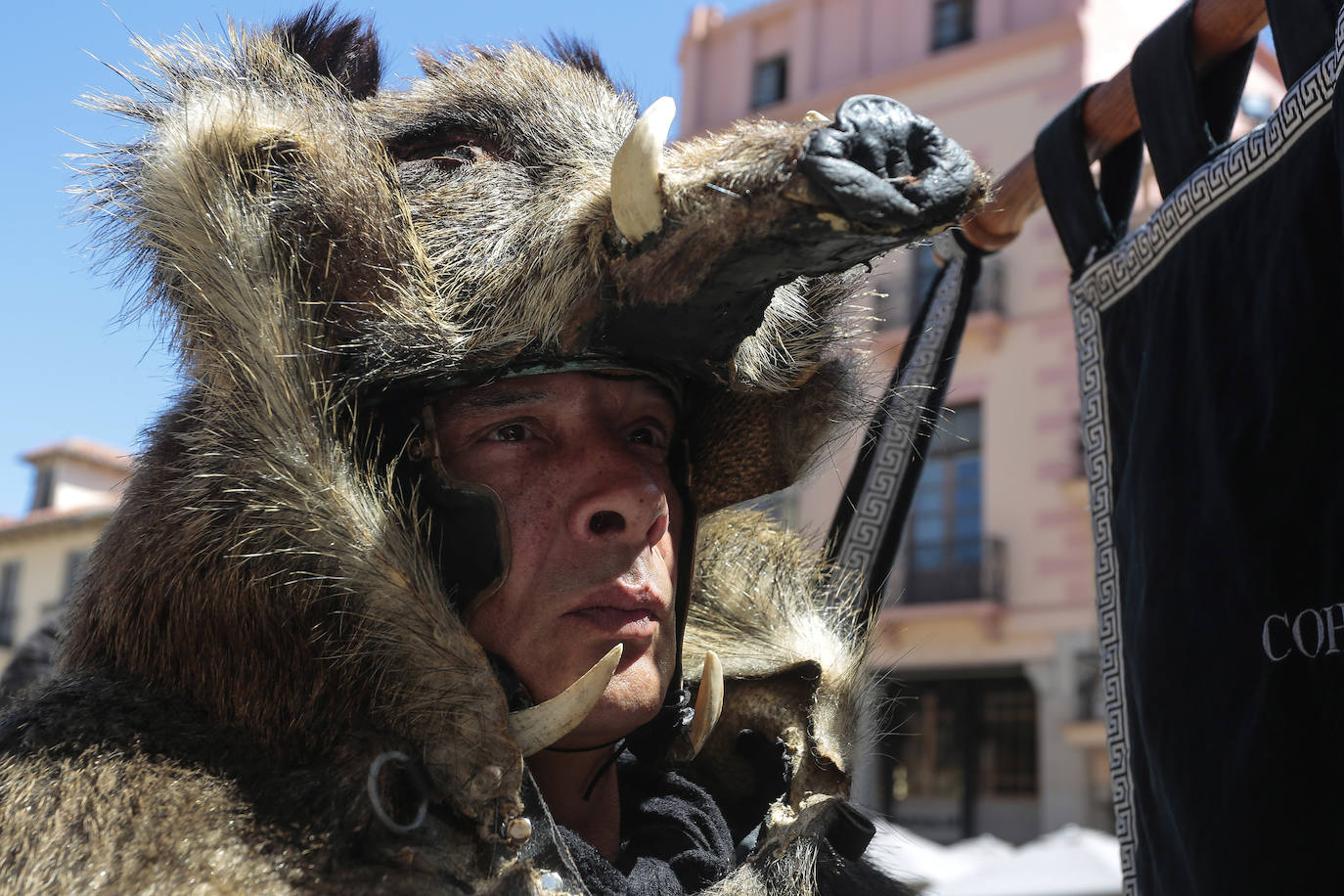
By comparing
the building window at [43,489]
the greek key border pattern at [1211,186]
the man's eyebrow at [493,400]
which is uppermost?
the building window at [43,489]

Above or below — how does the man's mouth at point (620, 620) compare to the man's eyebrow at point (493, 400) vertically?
below

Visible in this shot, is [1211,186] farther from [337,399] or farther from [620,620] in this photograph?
[337,399]

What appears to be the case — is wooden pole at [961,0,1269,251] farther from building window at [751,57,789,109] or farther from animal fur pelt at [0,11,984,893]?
building window at [751,57,789,109]

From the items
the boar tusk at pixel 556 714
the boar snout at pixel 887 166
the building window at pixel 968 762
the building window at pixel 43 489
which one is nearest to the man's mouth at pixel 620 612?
the boar tusk at pixel 556 714

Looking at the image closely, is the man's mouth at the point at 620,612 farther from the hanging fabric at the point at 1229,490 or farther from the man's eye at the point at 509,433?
the hanging fabric at the point at 1229,490

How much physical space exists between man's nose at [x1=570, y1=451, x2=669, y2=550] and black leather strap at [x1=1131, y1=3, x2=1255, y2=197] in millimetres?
869

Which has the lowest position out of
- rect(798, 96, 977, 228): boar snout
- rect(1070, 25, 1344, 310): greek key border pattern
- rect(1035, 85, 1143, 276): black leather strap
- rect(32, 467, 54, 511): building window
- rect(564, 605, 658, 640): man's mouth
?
rect(564, 605, 658, 640): man's mouth

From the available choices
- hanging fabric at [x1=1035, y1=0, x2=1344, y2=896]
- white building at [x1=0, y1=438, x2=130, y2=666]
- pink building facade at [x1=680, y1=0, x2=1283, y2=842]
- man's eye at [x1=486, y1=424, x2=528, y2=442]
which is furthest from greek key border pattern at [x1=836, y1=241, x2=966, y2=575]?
white building at [x1=0, y1=438, x2=130, y2=666]

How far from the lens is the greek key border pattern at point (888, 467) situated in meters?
2.38

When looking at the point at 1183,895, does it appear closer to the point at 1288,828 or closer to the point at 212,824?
the point at 1288,828

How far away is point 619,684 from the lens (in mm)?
1771

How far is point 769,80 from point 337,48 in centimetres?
1532

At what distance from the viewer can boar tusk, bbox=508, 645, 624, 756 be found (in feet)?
5.35

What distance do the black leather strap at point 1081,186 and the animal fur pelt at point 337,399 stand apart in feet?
1.75
